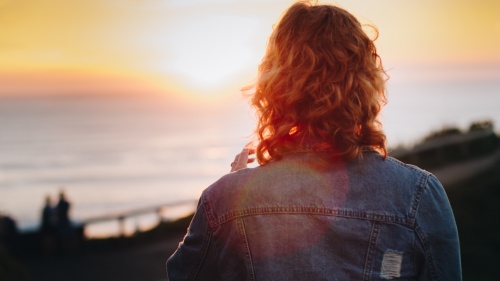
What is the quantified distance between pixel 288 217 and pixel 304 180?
0.44 feet

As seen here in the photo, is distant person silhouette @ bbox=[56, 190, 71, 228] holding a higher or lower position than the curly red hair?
higher

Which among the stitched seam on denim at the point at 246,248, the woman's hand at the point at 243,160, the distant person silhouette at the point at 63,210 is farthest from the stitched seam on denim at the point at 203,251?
the distant person silhouette at the point at 63,210

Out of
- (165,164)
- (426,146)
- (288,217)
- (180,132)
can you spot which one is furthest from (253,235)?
(180,132)

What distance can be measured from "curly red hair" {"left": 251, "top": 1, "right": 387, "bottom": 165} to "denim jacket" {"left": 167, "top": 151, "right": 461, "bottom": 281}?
0.21 ft

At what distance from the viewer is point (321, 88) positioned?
6.99 ft

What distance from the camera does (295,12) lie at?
221 cm

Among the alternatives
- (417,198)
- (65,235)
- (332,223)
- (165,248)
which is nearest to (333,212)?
(332,223)

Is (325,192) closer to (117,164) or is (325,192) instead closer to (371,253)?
(371,253)

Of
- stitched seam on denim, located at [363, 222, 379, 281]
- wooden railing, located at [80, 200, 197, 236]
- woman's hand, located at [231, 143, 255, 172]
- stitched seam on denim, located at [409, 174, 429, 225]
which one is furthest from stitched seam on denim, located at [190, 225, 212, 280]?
wooden railing, located at [80, 200, 197, 236]

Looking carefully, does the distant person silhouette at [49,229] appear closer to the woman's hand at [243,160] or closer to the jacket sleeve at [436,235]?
the woman's hand at [243,160]

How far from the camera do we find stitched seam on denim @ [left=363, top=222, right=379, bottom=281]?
2.09 m

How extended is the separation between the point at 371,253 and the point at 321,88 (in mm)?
559

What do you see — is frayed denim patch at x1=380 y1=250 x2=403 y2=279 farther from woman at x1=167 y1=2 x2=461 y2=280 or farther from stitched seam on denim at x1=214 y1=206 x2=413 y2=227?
stitched seam on denim at x1=214 y1=206 x2=413 y2=227

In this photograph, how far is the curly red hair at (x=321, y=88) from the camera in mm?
2122
